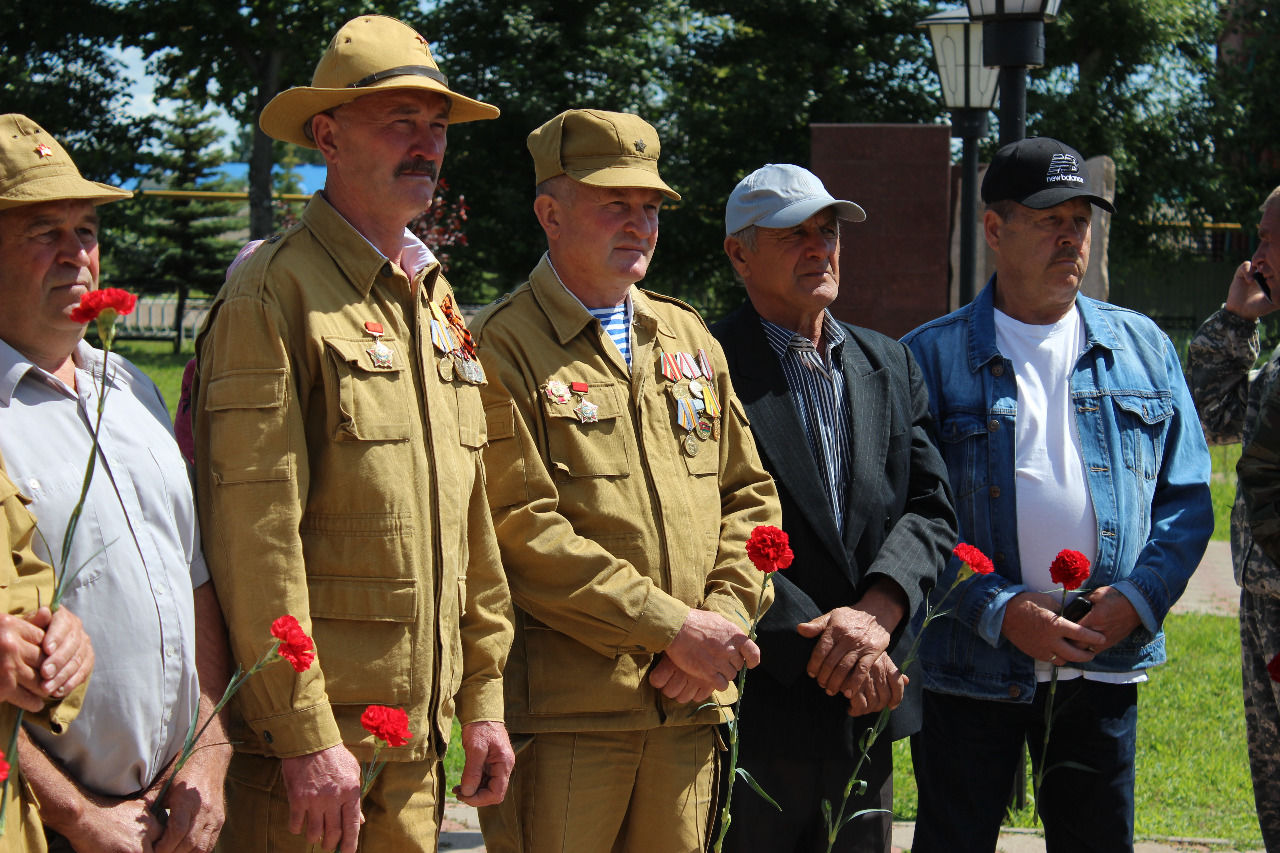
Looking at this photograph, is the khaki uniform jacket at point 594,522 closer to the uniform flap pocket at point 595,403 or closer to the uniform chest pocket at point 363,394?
the uniform flap pocket at point 595,403

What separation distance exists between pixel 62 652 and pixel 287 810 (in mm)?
700

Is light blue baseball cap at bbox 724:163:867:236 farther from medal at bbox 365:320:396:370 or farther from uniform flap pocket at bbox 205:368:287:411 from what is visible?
uniform flap pocket at bbox 205:368:287:411

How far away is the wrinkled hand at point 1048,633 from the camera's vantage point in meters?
3.59

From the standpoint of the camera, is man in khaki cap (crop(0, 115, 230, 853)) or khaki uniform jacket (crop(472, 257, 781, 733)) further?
khaki uniform jacket (crop(472, 257, 781, 733))

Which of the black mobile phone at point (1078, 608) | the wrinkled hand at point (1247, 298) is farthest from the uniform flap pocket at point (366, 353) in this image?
the wrinkled hand at point (1247, 298)

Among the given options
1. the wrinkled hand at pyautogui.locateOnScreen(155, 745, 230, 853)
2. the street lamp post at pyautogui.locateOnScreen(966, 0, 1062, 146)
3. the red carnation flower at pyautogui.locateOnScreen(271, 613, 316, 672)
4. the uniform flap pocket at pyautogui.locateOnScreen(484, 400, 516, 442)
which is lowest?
Answer: the wrinkled hand at pyautogui.locateOnScreen(155, 745, 230, 853)

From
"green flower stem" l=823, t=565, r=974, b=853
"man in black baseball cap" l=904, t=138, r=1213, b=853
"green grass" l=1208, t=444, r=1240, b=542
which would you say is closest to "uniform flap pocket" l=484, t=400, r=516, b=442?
"green flower stem" l=823, t=565, r=974, b=853

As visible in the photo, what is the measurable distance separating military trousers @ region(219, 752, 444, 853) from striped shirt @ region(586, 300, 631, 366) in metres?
1.17

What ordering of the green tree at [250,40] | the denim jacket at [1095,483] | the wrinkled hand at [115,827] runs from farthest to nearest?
the green tree at [250,40], the denim jacket at [1095,483], the wrinkled hand at [115,827]

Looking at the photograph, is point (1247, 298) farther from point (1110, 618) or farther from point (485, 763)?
point (485, 763)

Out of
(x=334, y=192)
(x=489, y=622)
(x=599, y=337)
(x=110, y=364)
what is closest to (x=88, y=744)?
(x=110, y=364)

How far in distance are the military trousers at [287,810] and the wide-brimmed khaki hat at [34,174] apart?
114cm

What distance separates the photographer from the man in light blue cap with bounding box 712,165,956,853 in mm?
3436

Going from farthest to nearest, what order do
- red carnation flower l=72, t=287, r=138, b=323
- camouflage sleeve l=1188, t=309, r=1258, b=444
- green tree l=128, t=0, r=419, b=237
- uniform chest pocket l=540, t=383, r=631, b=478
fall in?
1. green tree l=128, t=0, r=419, b=237
2. camouflage sleeve l=1188, t=309, r=1258, b=444
3. uniform chest pocket l=540, t=383, r=631, b=478
4. red carnation flower l=72, t=287, r=138, b=323
